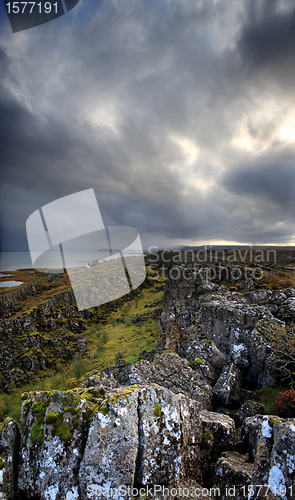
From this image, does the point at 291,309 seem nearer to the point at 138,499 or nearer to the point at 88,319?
the point at 138,499

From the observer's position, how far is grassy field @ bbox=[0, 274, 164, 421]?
40456 mm

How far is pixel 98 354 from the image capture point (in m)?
54.7

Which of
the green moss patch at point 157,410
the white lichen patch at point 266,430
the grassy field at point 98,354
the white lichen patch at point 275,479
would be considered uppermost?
the green moss patch at point 157,410

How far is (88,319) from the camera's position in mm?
86250

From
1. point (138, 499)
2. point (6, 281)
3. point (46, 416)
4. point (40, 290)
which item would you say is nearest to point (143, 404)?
point (138, 499)

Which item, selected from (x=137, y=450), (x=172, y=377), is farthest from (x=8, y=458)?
(x=172, y=377)

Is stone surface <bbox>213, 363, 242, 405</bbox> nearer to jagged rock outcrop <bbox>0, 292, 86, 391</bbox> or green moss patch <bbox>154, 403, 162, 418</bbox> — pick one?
green moss patch <bbox>154, 403, 162, 418</bbox>

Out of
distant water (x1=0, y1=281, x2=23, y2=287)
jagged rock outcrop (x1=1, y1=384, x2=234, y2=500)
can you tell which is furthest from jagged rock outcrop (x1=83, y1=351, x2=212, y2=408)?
distant water (x1=0, y1=281, x2=23, y2=287)

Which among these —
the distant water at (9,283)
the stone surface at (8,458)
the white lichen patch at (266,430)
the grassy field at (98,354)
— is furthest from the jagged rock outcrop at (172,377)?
the distant water at (9,283)

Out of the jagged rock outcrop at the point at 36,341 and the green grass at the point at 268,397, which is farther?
the jagged rock outcrop at the point at 36,341

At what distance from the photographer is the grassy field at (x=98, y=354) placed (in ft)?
133

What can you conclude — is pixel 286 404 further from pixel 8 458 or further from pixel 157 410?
pixel 8 458

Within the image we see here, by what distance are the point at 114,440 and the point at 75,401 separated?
1.92 metres

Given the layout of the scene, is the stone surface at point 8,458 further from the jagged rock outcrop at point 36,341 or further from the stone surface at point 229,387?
the jagged rock outcrop at point 36,341
